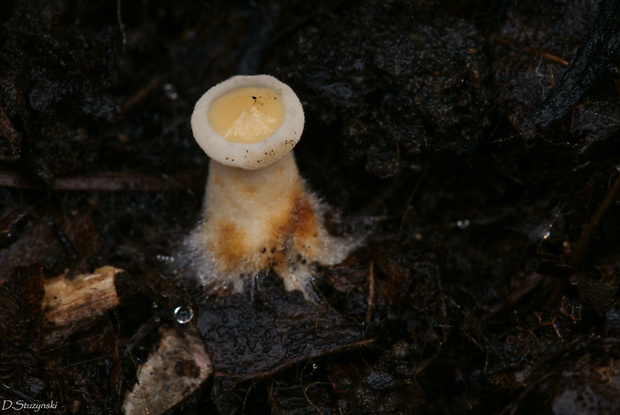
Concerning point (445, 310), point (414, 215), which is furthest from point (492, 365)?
point (414, 215)

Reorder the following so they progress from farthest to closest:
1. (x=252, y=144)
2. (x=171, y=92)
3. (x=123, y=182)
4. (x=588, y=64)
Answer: (x=171, y=92), (x=123, y=182), (x=588, y=64), (x=252, y=144)

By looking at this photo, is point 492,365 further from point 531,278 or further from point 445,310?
point 531,278

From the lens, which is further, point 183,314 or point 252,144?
point 183,314

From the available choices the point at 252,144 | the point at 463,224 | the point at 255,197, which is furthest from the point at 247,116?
the point at 463,224

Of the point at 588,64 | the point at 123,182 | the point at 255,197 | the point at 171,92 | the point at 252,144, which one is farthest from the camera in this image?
the point at 171,92

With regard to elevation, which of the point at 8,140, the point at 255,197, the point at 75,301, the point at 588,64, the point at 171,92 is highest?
the point at 588,64

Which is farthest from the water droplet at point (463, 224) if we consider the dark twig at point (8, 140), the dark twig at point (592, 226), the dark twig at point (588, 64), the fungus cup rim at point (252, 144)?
the dark twig at point (8, 140)

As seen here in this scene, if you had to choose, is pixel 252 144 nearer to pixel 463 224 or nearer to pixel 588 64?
pixel 463 224
